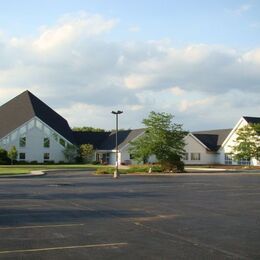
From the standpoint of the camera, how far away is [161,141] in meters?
53.2

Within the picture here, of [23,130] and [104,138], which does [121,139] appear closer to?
[104,138]

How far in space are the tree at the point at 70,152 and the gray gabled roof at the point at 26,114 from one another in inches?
80.7

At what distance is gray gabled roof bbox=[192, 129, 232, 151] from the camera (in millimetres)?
83062

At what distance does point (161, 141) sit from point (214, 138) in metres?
35.5

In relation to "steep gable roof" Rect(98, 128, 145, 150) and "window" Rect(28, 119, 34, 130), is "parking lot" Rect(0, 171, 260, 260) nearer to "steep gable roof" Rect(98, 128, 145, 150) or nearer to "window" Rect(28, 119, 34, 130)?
"window" Rect(28, 119, 34, 130)

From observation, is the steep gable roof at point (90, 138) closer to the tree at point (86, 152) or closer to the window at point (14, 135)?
the tree at point (86, 152)

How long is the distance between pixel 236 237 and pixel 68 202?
970 centimetres

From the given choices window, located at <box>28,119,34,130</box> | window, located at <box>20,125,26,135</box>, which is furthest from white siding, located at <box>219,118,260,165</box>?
window, located at <box>20,125,26,135</box>

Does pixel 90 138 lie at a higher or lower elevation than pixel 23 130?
lower

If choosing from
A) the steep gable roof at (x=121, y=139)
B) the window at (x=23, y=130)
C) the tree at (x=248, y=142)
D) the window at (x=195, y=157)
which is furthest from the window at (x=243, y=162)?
the window at (x=23, y=130)

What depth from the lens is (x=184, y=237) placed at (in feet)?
37.0

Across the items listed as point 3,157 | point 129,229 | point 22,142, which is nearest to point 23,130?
point 22,142

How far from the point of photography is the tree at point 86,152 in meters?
76.6

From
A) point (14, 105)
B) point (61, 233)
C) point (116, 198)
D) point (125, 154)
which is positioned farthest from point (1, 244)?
point (14, 105)
